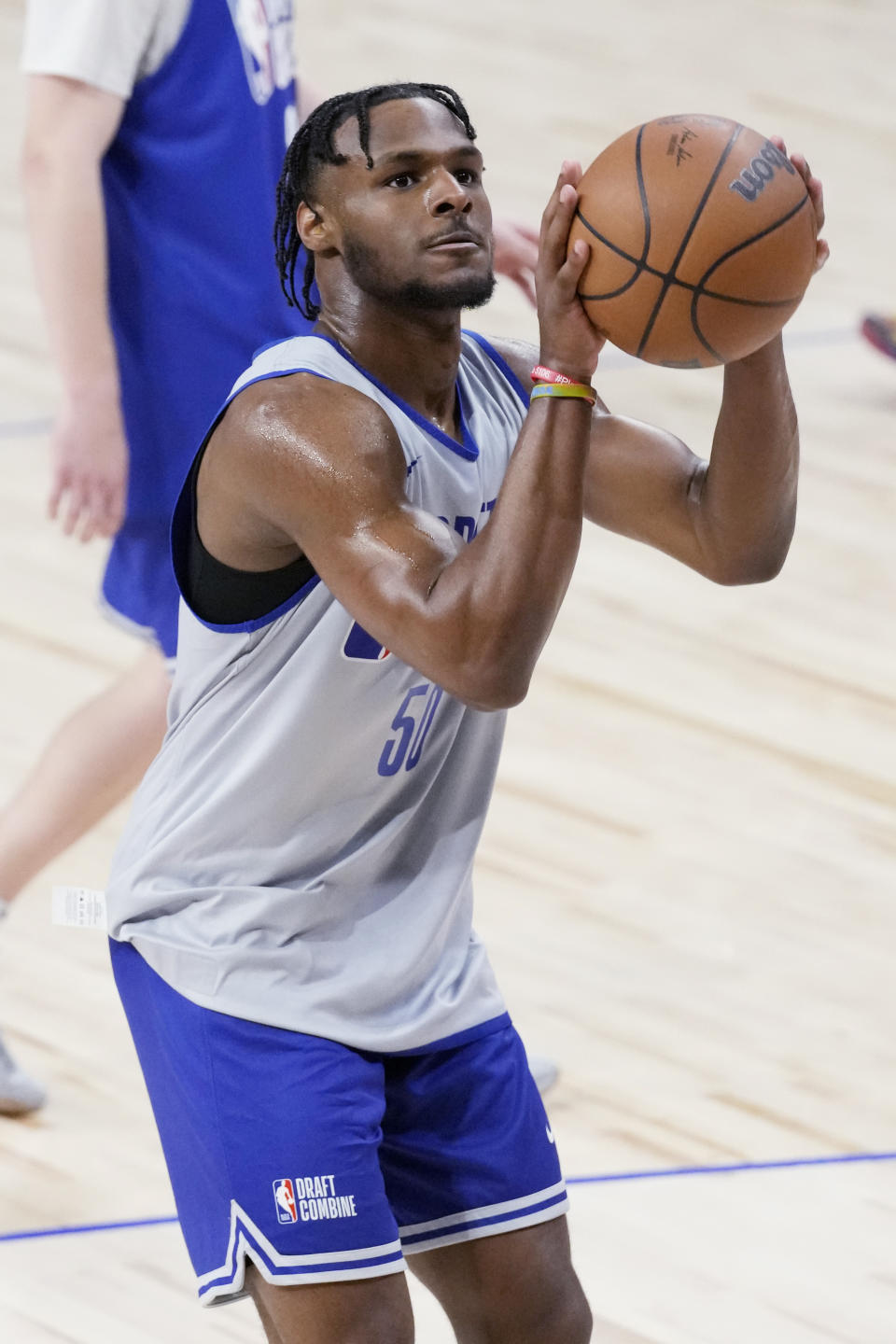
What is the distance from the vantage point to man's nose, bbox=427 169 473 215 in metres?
2.39

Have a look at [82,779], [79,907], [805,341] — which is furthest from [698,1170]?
[805,341]

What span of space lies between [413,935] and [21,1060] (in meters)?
1.48

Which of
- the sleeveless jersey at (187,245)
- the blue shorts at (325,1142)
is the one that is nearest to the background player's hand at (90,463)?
the sleeveless jersey at (187,245)

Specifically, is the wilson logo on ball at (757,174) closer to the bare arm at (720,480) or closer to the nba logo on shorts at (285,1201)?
the bare arm at (720,480)

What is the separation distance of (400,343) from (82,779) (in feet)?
4.97

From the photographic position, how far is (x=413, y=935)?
261 centimetres

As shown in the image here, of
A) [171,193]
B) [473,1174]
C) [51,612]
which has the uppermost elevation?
[171,193]

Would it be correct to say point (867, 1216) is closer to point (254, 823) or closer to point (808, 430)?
point (254, 823)

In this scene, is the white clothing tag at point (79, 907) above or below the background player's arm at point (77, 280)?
below

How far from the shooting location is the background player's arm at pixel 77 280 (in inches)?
137

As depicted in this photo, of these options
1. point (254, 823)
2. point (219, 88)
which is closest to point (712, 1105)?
point (254, 823)

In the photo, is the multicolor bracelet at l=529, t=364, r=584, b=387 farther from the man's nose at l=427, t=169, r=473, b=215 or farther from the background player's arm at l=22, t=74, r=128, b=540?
the background player's arm at l=22, t=74, r=128, b=540

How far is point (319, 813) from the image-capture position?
8.36ft

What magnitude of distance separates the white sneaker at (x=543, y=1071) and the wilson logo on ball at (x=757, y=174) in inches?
73.7
